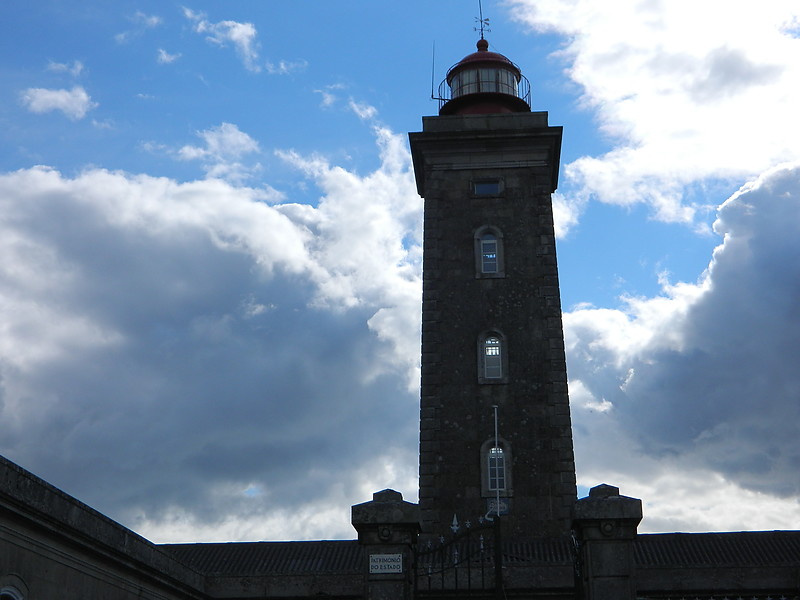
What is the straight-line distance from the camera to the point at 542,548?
2666cm

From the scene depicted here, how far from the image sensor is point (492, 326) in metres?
29.8

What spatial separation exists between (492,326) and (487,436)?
11.0 feet

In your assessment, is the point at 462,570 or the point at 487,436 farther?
the point at 487,436

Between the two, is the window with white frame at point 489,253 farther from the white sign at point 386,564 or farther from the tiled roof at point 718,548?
the white sign at point 386,564

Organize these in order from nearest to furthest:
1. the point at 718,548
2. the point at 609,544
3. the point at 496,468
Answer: the point at 609,544 < the point at 718,548 < the point at 496,468

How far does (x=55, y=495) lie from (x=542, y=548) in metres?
15.5

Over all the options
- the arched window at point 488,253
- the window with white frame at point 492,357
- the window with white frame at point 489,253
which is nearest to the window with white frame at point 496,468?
the window with white frame at point 492,357

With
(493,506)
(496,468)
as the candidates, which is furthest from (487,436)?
(493,506)

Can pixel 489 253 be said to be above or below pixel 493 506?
above

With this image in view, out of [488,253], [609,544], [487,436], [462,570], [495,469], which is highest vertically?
[488,253]

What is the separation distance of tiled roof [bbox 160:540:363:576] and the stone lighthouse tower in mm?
2651

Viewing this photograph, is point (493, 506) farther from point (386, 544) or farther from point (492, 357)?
point (386, 544)

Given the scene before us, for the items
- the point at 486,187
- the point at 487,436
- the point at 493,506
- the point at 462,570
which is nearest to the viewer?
the point at 462,570

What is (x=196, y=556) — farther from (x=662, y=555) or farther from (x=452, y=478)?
(x=662, y=555)
